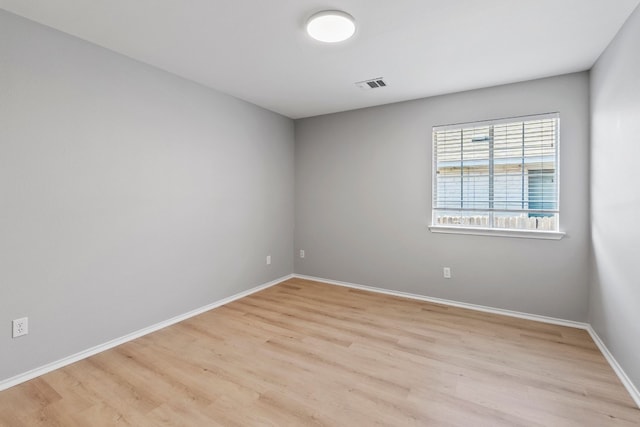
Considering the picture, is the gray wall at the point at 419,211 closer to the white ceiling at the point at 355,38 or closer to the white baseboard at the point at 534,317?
the white baseboard at the point at 534,317

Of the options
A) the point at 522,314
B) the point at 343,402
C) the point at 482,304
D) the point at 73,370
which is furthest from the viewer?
the point at 482,304

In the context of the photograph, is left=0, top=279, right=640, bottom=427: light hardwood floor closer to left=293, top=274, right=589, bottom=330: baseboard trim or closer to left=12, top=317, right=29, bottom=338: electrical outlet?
A: left=293, top=274, right=589, bottom=330: baseboard trim

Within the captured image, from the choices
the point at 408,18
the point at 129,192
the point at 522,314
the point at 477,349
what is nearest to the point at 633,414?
the point at 477,349

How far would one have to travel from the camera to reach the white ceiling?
6.46ft

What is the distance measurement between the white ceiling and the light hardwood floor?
2496 mm

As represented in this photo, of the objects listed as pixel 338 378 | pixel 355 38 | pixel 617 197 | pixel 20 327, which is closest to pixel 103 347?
pixel 20 327

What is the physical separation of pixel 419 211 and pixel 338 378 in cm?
233

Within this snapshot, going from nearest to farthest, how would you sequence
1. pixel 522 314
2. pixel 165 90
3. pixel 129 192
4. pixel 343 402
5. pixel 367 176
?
pixel 343 402 → pixel 129 192 → pixel 165 90 → pixel 522 314 → pixel 367 176

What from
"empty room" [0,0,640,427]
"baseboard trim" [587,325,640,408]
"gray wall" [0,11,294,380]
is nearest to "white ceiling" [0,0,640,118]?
"empty room" [0,0,640,427]

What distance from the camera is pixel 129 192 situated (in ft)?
8.87

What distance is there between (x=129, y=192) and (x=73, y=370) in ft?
4.70

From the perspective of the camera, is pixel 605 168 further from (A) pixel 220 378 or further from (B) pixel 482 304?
(A) pixel 220 378

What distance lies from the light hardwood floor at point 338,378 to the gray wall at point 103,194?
38 cm

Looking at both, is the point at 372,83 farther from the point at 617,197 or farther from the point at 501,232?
the point at 617,197
